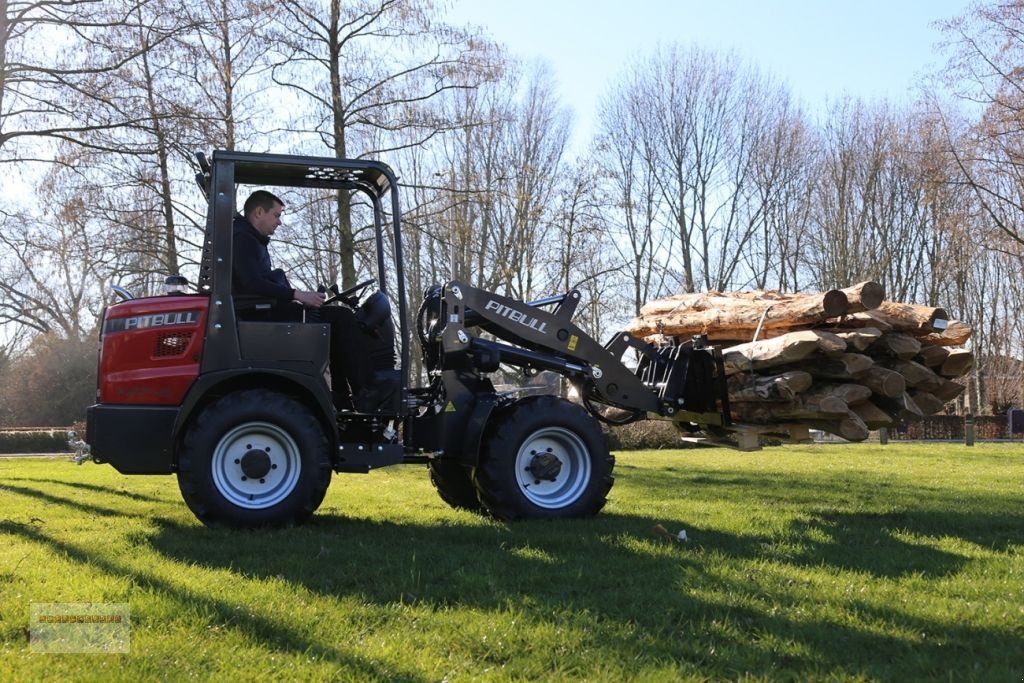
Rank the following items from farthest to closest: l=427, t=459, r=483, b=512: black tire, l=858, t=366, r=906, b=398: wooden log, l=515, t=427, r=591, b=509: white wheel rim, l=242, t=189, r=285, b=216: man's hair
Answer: l=427, t=459, r=483, b=512: black tire
l=858, t=366, r=906, b=398: wooden log
l=515, t=427, r=591, b=509: white wheel rim
l=242, t=189, r=285, b=216: man's hair

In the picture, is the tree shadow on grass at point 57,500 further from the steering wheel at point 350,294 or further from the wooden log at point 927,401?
the wooden log at point 927,401

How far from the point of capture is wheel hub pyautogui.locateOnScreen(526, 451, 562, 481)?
23.6 feet

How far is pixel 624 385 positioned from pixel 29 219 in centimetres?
1144

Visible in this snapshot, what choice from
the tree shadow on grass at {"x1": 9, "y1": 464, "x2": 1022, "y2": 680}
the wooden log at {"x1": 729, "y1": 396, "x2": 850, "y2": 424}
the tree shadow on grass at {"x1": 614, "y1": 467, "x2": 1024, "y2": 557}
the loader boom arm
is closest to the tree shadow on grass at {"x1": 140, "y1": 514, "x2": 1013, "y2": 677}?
the tree shadow on grass at {"x1": 9, "y1": 464, "x2": 1022, "y2": 680}

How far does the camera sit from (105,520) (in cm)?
743

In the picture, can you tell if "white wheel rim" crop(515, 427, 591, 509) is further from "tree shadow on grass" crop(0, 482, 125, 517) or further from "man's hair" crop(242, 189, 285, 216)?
"tree shadow on grass" crop(0, 482, 125, 517)

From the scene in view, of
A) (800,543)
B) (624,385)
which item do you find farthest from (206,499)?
(800,543)

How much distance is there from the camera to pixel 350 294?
732cm

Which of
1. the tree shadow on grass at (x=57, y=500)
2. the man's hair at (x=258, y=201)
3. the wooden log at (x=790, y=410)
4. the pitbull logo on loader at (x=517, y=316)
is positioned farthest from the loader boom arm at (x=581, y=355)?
the tree shadow on grass at (x=57, y=500)

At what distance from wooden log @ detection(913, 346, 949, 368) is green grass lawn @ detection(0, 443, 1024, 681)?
4.61 feet

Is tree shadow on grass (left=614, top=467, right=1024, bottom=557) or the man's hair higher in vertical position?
the man's hair

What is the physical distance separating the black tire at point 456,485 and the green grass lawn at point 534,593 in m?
0.19

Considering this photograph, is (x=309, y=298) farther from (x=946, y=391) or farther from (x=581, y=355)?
(x=946, y=391)

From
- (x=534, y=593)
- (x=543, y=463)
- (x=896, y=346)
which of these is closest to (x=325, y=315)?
(x=543, y=463)
